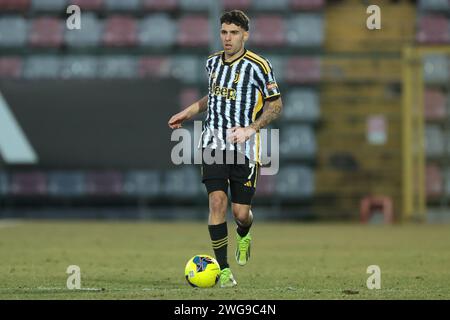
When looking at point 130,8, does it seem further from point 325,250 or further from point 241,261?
point 241,261

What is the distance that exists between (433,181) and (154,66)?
5.70 m

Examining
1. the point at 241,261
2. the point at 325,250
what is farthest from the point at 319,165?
the point at 241,261

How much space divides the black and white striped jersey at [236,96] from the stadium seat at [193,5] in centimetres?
1262

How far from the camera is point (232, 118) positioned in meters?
7.70

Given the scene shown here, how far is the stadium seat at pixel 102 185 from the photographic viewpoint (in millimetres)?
19203

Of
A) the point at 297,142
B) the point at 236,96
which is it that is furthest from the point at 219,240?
the point at 297,142

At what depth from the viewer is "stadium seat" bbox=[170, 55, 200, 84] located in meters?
19.5

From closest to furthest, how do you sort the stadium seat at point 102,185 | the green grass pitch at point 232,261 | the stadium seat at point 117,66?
the green grass pitch at point 232,261
the stadium seat at point 102,185
the stadium seat at point 117,66

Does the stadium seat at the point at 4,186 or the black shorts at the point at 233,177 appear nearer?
the black shorts at the point at 233,177

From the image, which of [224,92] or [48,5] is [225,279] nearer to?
[224,92]

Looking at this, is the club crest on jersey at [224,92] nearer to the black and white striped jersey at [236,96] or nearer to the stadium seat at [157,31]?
the black and white striped jersey at [236,96]

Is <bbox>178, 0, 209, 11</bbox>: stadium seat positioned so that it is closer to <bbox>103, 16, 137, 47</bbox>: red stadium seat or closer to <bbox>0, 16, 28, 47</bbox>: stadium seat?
<bbox>103, 16, 137, 47</bbox>: red stadium seat

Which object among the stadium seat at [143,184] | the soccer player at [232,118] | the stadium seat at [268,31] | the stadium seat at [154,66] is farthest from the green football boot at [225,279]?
the stadium seat at [268,31]

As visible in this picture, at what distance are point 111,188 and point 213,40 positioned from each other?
10.9 feet
